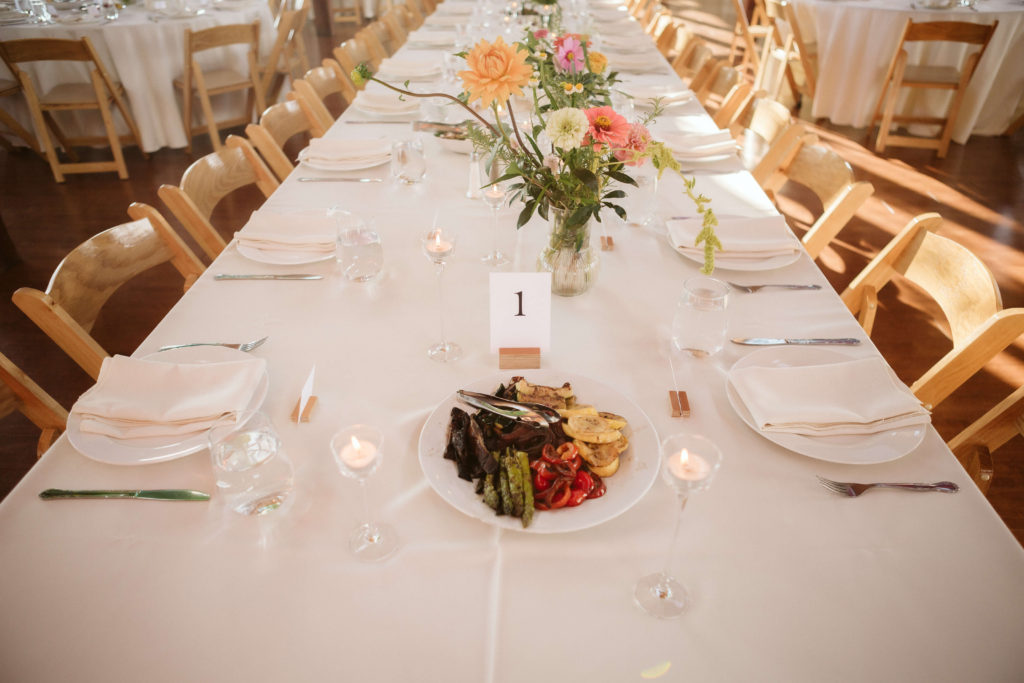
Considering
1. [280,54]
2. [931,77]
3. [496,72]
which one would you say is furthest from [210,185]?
[931,77]

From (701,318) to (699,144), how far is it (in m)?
1.26

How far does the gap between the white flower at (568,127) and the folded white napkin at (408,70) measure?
2322mm

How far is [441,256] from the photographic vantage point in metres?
1.28

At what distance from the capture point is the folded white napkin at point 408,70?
324 centimetres

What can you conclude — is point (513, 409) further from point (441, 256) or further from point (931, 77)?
point (931, 77)

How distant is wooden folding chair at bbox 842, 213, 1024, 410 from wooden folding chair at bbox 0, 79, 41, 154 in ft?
16.4

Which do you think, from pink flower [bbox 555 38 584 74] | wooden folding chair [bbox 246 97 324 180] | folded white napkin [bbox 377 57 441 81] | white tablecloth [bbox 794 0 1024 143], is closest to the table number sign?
pink flower [bbox 555 38 584 74]

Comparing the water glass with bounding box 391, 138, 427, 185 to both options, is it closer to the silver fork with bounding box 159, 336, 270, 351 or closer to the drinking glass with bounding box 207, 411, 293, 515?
the silver fork with bounding box 159, 336, 270, 351

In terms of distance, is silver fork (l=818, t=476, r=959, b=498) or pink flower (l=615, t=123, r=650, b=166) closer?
silver fork (l=818, t=476, r=959, b=498)

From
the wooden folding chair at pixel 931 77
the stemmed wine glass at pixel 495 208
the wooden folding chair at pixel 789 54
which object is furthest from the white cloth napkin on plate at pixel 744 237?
the wooden folding chair at pixel 789 54

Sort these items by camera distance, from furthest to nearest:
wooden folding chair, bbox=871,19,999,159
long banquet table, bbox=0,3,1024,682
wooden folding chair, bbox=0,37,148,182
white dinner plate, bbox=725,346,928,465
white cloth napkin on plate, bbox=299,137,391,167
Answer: wooden folding chair, bbox=871,19,999,159, wooden folding chair, bbox=0,37,148,182, white cloth napkin on plate, bbox=299,137,391,167, white dinner plate, bbox=725,346,928,465, long banquet table, bbox=0,3,1024,682

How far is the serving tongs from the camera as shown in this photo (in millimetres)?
1037

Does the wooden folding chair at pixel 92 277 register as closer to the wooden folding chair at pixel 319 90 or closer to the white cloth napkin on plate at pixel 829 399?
the wooden folding chair at pixel 319 90

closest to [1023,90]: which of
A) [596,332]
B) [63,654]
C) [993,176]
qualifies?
[993,176]
